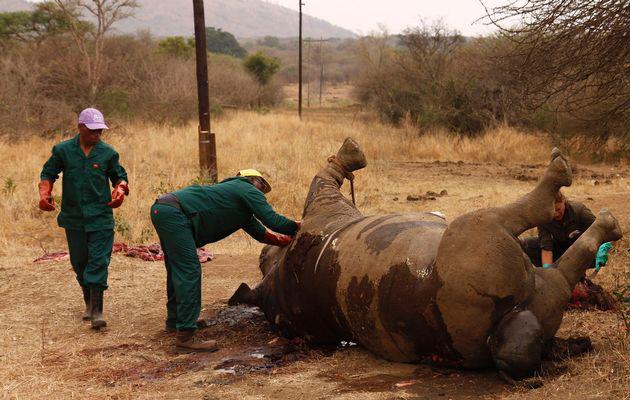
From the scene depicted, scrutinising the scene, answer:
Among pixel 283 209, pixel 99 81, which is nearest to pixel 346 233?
pixel 283 209

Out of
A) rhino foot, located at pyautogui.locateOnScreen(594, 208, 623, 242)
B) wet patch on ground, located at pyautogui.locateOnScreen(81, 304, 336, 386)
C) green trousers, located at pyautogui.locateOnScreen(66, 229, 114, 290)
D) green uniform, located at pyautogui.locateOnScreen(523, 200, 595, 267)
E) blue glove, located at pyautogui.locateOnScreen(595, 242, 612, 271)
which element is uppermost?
rhino foot, located at pyautogui.locateOnScreen(594, 208, 623, 242)

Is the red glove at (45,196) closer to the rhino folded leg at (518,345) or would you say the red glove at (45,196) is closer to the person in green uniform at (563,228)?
the rhino folded leg at (518,345)

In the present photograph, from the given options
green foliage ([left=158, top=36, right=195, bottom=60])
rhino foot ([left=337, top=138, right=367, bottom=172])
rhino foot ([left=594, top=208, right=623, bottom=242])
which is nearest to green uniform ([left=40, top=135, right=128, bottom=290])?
rhino foot ([left=337, top=138, right=367, bottom=172])

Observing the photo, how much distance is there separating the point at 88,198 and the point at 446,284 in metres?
3.16

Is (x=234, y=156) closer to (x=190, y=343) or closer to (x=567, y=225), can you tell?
(x=190, y=343)

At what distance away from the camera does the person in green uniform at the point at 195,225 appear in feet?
18.3

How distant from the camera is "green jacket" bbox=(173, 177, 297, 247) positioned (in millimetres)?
5637

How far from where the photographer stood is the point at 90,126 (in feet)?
20.0

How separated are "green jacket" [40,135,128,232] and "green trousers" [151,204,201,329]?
0.80 m

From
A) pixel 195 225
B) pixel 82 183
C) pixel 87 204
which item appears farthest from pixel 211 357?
pixel 82 183

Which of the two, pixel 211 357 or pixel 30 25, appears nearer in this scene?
pixel 211 357

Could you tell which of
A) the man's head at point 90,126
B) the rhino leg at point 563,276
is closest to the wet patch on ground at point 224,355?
the rhino leg at point 563,276

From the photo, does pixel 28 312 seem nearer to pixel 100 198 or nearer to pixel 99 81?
pixel 100 198

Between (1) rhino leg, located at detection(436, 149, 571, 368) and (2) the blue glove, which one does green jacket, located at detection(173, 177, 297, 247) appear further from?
(2) the blue glove
